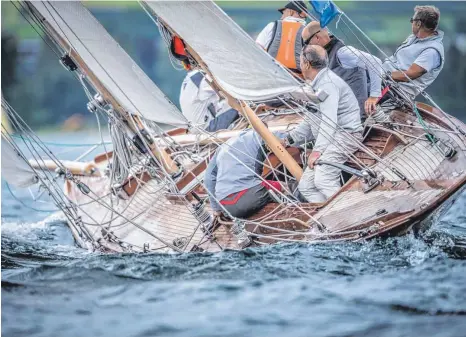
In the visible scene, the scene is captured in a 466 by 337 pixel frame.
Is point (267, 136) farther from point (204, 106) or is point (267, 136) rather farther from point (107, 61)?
point (204, 106)

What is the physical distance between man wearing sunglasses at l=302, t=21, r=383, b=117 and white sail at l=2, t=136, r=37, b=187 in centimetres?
272

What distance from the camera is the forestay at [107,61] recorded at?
8.29m

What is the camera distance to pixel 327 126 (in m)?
7.87

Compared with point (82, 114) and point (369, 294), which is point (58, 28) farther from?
point (82, 114)

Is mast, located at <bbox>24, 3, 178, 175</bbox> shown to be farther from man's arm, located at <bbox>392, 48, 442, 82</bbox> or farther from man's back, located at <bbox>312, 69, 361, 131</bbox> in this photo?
man's arm, located at <bbox>392, 48, 442, 82</bbox>

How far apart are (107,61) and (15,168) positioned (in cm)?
128

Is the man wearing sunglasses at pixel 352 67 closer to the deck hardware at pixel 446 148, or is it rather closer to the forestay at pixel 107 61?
the deck hardware at pixel 446 148

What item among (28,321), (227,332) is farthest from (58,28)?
(227,332)

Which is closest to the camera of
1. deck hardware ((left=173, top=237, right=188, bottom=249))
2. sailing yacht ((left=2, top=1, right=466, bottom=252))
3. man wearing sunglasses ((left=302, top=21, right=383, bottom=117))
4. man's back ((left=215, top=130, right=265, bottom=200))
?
sailing yacht ((left=2, top=1, right=466, bottom=252))

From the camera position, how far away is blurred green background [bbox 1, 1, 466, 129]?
53.7 ft

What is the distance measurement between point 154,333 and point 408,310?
5.16 feet

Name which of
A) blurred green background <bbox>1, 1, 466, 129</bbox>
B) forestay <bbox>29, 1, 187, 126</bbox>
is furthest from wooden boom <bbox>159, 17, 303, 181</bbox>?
blurred green background <bbox>1, 1, 466, 129</bbox>

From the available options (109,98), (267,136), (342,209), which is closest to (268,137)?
(267,136)

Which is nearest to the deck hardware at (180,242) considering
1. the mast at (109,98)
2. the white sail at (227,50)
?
the mast at (109,98)
